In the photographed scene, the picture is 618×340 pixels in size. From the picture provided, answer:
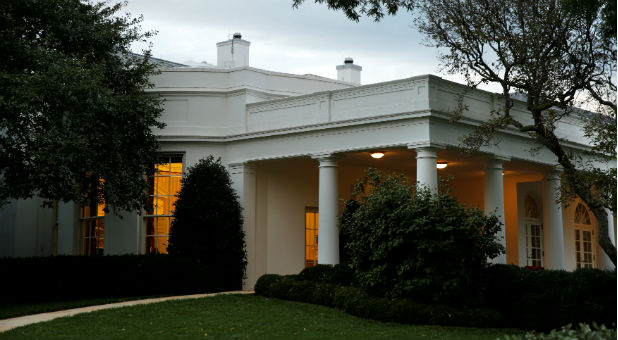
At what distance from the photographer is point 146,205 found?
747 inches

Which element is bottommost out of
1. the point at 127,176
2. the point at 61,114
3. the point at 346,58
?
the point at 127,176

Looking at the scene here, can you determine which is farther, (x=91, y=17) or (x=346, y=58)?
(x=346, y=58)

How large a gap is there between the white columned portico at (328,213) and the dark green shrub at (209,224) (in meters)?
2.52

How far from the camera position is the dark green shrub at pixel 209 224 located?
18781 mm

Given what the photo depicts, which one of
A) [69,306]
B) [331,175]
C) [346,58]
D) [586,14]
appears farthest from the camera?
[346,58]

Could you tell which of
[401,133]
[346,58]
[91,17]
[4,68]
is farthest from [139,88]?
[346,58]

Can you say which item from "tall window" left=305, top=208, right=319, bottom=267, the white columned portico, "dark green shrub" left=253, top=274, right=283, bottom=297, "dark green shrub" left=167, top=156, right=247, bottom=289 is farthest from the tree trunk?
"tall window" left=305, top=208, right=319, bottom=267

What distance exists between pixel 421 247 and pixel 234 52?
13.3 m

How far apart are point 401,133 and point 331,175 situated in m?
2.34

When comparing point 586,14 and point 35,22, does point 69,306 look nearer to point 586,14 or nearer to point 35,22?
point 35,22

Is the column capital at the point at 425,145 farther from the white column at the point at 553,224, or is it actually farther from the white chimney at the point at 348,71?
the white chimney at the point at 348,71

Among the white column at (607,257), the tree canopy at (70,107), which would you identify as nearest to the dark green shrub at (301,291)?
the tree canopy at (70,107)

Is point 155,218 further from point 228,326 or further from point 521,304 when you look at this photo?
point 521,304

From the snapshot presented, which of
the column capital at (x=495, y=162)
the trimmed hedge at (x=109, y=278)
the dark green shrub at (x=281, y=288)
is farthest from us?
the column capital at (x=495, y=162)
